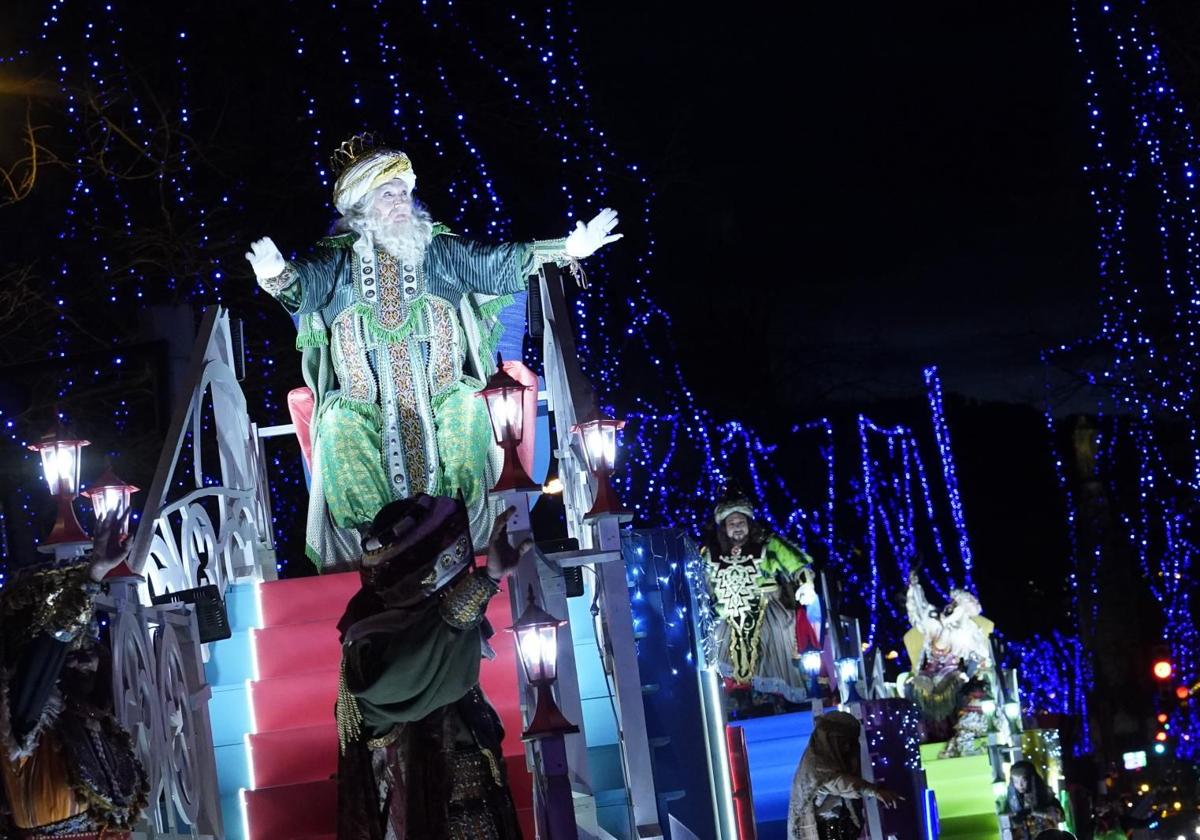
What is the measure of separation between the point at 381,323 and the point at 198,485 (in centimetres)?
153

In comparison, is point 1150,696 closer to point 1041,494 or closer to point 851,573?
point 1041,494

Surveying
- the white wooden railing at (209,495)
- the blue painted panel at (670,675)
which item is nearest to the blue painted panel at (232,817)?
the white wooden railing at (209,495)

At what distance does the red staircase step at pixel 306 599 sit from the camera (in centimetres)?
938

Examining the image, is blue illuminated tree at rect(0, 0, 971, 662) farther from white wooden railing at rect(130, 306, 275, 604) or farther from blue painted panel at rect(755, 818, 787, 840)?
blue painted panel at rect(755, 818, 787, 840)

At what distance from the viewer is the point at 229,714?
28.4ft

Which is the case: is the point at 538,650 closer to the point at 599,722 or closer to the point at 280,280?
the point at 599,722

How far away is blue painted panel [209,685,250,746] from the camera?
8558 mm

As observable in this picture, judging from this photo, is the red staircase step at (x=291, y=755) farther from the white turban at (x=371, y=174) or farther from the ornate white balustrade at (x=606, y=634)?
the white turban at (x=371, y=174)

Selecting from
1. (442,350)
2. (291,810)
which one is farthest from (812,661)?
(291,810)

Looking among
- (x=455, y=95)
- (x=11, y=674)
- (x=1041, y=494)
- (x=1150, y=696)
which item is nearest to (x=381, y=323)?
(x=11, y=674)

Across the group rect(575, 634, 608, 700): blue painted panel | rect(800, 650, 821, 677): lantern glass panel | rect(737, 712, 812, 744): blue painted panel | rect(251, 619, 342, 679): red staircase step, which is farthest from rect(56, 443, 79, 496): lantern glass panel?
rect(800, 650, 821, 677): lantern glass panel

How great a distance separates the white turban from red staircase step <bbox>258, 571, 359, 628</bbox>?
232 cm

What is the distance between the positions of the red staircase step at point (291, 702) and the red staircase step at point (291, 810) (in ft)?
1.90

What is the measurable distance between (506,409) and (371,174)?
7.46ft
